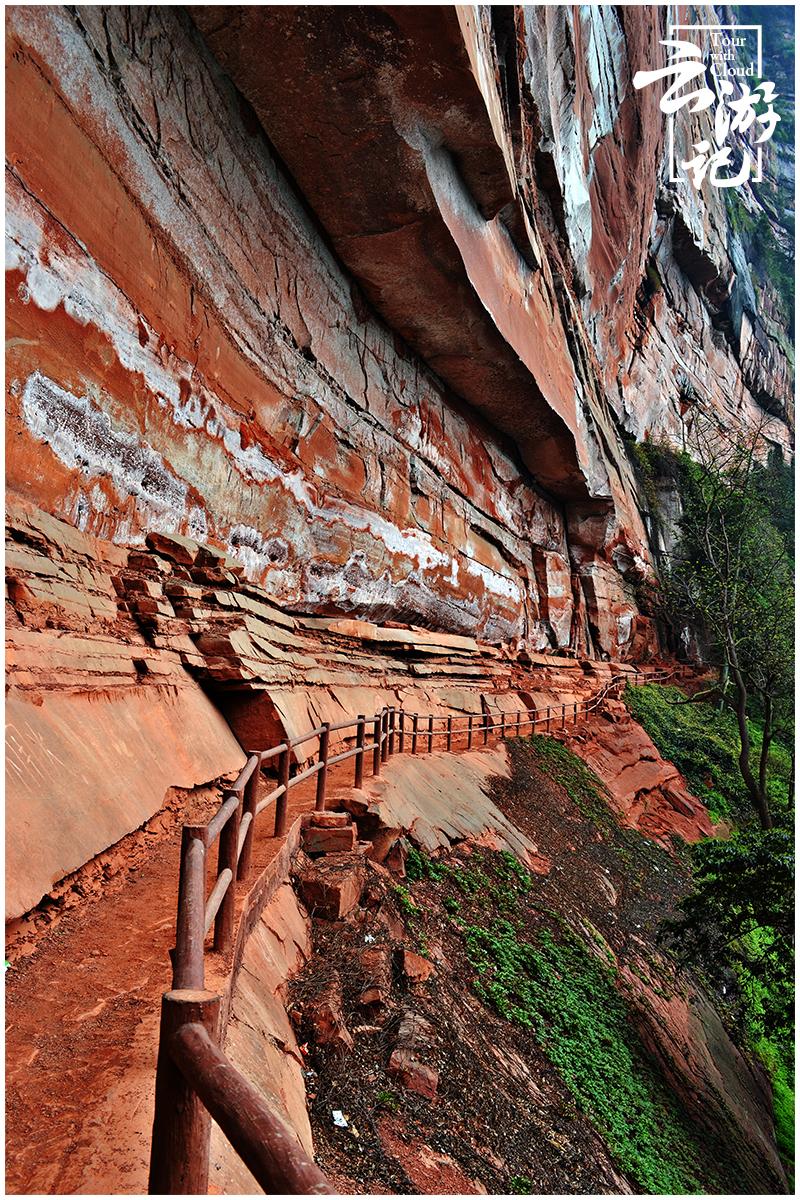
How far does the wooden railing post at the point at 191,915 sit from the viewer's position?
5.38ft

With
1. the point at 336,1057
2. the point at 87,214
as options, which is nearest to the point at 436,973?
the point at 336,1057

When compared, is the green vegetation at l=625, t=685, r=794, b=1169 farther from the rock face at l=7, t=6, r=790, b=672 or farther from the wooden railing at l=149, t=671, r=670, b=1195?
the wooden railing at l=149, t=671, r=670, b=1195

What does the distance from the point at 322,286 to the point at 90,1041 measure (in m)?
9.80

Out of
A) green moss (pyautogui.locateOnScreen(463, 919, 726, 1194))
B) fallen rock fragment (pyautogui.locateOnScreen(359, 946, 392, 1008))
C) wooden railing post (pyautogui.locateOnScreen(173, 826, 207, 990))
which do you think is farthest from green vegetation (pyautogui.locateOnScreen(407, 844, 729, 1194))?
wooden railing post (pyautogui.locateOnScreen(173, 826, 207, 990))

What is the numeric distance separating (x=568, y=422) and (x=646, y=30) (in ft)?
44.8

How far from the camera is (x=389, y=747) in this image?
8.38 metres

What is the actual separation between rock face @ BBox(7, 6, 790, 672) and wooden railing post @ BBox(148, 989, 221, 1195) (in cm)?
425

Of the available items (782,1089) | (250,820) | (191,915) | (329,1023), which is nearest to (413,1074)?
(329,1023)

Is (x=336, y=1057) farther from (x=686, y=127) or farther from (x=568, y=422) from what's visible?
(x=686, y=127)

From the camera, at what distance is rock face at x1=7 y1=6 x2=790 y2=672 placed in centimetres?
532

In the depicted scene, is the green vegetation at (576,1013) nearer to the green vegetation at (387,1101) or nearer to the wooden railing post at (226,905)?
the green vegetation at (387,1101)

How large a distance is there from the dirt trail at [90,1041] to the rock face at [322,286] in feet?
9.93

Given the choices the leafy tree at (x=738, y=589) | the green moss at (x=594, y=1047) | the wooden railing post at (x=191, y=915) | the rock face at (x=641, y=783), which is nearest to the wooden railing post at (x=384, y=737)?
the green moss at (x=594, y=1047)

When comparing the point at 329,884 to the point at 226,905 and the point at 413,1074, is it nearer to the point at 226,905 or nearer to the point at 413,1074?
the point at 413,1074
